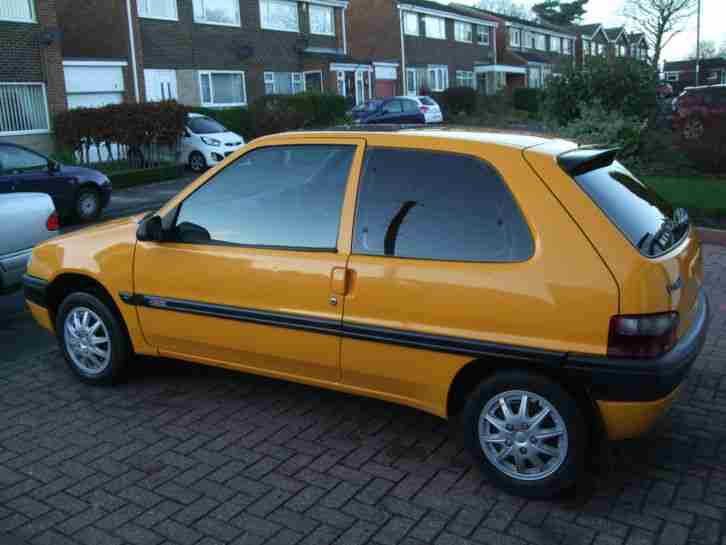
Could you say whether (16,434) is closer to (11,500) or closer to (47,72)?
(11,500)

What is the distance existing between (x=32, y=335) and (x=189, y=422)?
2668mm

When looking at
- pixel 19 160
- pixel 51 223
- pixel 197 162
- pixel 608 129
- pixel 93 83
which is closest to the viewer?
pixel 51 223

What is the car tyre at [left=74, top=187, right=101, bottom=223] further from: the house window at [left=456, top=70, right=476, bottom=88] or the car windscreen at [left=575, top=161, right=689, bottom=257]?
the house window at [left=456, top=70, right=476, bottom=88]

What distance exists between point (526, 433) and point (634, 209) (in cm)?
125

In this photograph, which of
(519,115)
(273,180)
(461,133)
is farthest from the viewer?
(519,115)

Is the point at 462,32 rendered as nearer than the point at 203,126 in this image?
No

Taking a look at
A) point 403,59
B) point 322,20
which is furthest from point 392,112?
point 403,59

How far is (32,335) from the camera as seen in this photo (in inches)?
260

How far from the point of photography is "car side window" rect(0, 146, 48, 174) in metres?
12.3

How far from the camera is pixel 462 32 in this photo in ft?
172

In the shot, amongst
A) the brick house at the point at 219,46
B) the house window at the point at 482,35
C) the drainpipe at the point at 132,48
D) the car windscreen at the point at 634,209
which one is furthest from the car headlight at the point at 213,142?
the house window at the point at 482,35

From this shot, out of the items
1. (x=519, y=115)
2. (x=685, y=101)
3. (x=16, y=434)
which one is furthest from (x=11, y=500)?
(x=519, y=115)

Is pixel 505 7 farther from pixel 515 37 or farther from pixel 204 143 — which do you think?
pixel 204 143

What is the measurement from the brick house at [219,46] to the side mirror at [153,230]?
21992 millimetres
